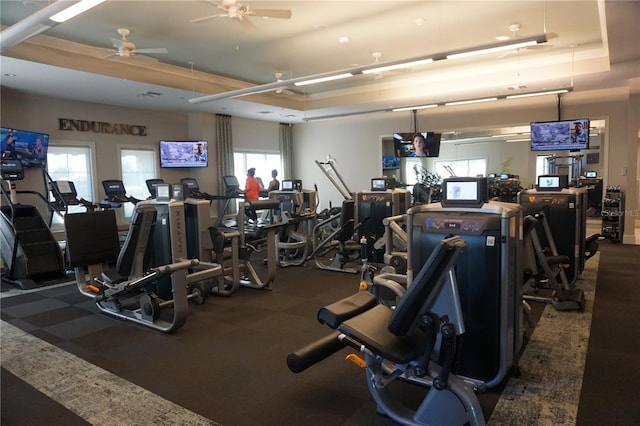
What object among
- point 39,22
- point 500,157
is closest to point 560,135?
point 500,157

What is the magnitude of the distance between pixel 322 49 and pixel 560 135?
5002 mm

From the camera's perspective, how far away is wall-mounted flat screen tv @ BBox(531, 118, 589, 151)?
7.94 metres

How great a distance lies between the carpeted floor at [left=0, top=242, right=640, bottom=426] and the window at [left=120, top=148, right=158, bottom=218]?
185 inches

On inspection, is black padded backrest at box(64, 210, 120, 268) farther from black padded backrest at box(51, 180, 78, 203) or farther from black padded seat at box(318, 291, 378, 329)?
black padded seat at box(318, 291, 378, 329)

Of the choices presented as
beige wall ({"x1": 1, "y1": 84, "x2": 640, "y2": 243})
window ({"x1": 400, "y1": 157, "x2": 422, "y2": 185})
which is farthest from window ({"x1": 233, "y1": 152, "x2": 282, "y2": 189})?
window ({"x1": 400, "y1": 157, "x2": 422, "y2": 185})

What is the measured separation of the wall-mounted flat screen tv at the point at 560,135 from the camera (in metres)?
7.94

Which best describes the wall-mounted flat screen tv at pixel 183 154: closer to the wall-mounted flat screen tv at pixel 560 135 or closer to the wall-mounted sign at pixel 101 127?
the wall-mounted sign at pixel 101 127

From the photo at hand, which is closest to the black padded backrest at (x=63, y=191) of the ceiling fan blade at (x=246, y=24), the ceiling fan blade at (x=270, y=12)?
the ceiling fan blade at (x=246, y=24)

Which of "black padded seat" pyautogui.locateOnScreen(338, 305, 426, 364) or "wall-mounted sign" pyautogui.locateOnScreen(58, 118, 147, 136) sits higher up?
"wall-mounted sign" pyautogui.locateOnScreen(58, 118, 147, 136)

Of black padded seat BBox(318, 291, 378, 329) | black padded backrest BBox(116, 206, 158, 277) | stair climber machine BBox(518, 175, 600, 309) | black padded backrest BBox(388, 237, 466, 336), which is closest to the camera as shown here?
black padded backrest BBox(388, 237, 466, 336)

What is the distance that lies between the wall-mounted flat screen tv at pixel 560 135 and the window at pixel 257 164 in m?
6.72

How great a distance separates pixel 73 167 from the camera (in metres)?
8.11

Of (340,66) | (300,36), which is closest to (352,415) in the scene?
(300,36)

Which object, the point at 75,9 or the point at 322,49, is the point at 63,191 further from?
the point at 322,49
